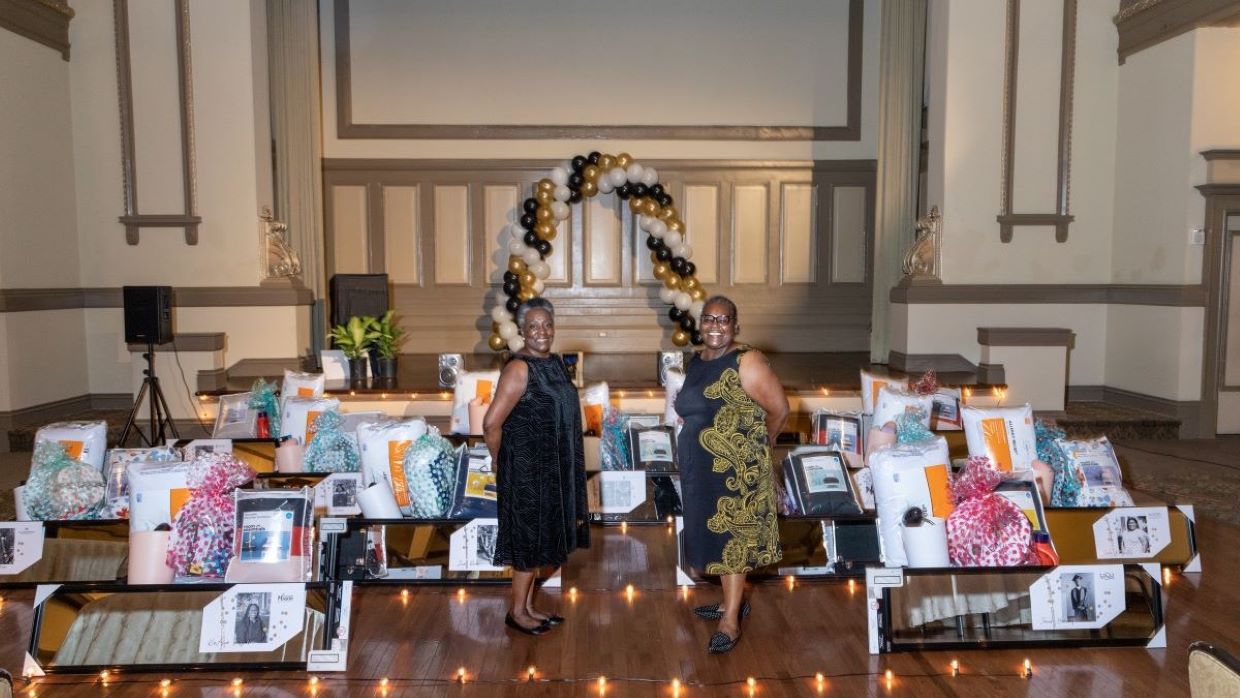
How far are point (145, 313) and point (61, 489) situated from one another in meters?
2.81

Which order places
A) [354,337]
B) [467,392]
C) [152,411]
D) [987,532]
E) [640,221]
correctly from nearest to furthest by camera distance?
[987,532] < [467,392] < [152,411] < [354,337] < [640,221]

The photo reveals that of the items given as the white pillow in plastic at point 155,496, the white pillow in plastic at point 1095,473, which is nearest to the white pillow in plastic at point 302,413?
the white pillow in plastic at point 155,496

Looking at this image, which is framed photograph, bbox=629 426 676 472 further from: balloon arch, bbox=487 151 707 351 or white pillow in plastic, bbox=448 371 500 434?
balloon arch, bbox=487 151 707 351

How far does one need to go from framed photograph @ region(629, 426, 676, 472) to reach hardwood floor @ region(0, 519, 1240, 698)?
74 centimetres

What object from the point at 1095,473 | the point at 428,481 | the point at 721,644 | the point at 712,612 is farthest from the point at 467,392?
the point at 1095,473

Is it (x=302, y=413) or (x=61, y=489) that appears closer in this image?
(x=61, y=489)

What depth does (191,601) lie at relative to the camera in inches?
113

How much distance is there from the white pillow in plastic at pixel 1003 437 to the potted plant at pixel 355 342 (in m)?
5.01

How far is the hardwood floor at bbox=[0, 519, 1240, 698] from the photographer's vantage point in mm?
2734

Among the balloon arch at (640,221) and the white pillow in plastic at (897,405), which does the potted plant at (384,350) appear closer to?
the balloon arch at (640,221)

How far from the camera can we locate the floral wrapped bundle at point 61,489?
3.60 m

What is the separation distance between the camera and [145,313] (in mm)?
6125

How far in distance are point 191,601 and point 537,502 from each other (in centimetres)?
115

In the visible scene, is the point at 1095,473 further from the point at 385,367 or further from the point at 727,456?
the point at 385,367
